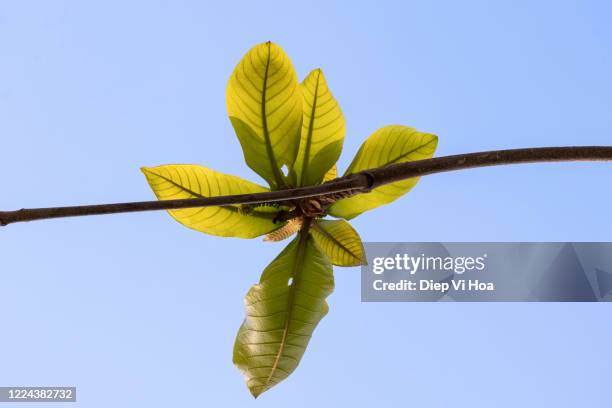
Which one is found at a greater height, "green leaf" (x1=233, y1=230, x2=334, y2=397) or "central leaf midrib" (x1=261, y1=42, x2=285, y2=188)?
"central leaf midrib" (x1=261, y1=42, x2=285, y2=188)

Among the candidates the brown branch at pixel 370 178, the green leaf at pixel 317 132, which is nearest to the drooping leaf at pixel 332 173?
the green leaf at pixel 317 132

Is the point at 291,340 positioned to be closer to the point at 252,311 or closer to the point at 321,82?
the point at 252,311

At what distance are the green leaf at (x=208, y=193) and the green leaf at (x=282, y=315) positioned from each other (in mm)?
46

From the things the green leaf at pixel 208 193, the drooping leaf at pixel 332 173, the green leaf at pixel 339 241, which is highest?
the drooping leaf at pixel 332 173

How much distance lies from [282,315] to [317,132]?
18cm

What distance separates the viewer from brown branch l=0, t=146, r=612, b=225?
313mm

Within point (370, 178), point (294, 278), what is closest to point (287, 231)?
point (294, 278)

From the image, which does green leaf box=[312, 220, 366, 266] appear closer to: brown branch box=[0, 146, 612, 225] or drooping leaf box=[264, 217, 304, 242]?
drooping leaf box=[264, 217, 304, 242]

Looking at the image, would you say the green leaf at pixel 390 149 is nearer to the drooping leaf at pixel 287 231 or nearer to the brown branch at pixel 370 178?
the drooping leaf at pixel 287 231

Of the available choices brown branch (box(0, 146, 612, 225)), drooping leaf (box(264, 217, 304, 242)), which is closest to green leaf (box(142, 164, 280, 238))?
drooping leaf (box(264, 217, 304, 242))

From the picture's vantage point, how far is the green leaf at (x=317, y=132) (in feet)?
1.90

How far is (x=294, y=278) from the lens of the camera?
589 millimetres

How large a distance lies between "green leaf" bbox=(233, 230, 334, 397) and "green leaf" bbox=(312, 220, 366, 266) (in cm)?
2

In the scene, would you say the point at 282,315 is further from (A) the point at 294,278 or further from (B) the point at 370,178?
(B) the point at 370,178
